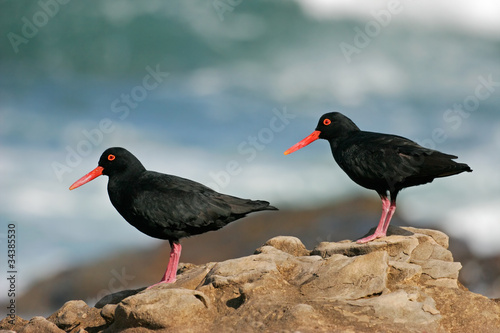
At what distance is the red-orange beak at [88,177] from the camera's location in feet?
36.2

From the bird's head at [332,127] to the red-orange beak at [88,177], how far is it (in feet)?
14.2

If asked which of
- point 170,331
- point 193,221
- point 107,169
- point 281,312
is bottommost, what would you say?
point 170,331

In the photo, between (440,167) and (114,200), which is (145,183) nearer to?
(114,200)

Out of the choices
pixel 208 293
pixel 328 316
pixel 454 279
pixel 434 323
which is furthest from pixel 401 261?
pixel 208 293

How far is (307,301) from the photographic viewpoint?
310 inches

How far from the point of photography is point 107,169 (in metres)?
A: 10.8

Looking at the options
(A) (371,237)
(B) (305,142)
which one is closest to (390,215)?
(A) (371,237)

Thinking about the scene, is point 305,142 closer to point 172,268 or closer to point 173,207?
point 173,207

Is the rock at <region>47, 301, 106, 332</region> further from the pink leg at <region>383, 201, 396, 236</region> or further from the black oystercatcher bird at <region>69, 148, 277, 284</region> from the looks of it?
the pink leg at <region>383, 201, 396, 236</region>

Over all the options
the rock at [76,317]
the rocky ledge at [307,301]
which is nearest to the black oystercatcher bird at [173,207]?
the rocky ledge at [307,301]

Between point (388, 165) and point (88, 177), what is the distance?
5.75m

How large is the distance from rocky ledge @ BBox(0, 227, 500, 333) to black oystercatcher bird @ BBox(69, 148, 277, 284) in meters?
0.72

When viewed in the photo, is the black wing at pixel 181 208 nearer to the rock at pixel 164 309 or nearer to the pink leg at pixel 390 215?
the rock at pixel 164 309

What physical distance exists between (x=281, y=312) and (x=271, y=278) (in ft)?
2.89
